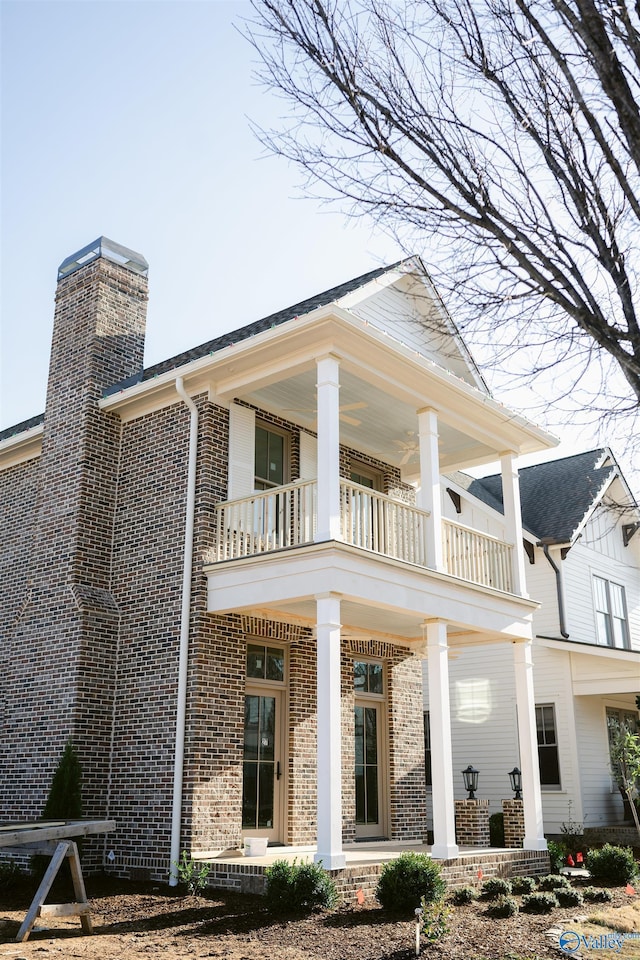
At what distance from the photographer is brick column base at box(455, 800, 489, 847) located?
1294 cm

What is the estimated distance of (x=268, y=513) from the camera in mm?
11516

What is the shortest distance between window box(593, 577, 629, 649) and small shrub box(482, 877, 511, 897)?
1033cm

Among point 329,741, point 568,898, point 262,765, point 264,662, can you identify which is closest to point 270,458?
point 264,662

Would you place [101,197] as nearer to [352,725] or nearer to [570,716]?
[352,725]

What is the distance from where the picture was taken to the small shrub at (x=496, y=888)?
10.1 m

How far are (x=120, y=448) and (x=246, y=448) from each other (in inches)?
81.4

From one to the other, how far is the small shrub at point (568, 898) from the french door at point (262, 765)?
12.5 ft

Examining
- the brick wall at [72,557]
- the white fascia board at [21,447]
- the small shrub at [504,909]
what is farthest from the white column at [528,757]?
the white fascia board at [21,447]

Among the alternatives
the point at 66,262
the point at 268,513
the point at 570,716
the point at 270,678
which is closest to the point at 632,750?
the point at 570,716

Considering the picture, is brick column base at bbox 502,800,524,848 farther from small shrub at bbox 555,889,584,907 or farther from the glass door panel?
small shrub at bbox 555,889,584,907

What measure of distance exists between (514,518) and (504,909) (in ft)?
20.7

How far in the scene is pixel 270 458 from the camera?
13133 mm

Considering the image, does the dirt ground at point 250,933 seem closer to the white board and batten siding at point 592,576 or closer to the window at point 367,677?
the window at point 367,677

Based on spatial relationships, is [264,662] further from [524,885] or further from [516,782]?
[516,782]
